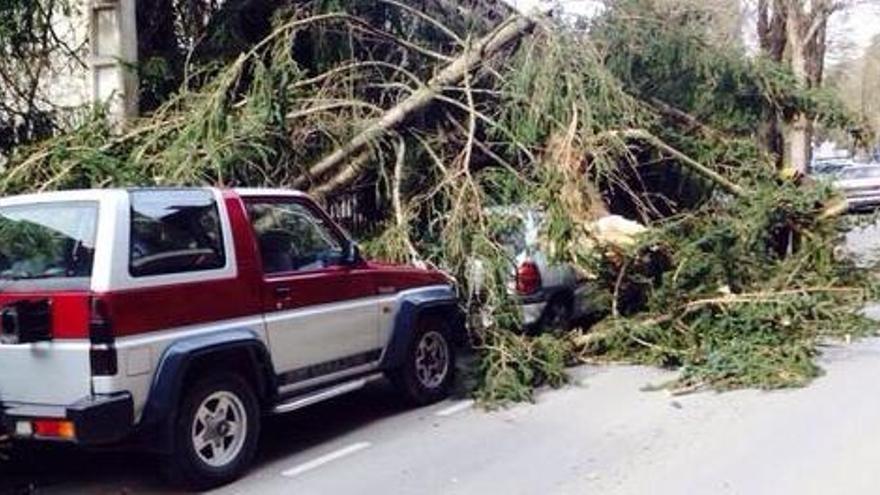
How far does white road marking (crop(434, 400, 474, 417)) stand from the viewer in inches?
324

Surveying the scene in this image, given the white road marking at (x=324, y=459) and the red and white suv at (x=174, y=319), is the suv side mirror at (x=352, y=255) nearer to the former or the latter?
the red and white suv at (x=174, y=319)

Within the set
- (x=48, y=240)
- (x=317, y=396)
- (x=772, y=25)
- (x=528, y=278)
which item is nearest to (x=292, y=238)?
(x=317, y=396)

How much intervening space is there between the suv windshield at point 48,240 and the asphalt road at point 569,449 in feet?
4.88

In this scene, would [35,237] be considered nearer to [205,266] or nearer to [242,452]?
[205,266]

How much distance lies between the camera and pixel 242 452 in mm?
6562

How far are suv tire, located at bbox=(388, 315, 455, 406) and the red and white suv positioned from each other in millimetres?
681

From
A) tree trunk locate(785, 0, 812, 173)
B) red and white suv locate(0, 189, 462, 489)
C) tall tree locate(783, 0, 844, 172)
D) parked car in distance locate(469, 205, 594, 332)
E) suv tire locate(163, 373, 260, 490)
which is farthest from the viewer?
tall tree locate(783, 0, 844, 172)

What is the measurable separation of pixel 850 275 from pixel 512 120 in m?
4.15

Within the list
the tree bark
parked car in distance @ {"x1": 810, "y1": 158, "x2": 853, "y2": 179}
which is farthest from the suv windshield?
parked car in distance @ {"x1": 810, "y1": 158, "x2": 853, "y2": 179}

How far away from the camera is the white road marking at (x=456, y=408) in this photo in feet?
27.0

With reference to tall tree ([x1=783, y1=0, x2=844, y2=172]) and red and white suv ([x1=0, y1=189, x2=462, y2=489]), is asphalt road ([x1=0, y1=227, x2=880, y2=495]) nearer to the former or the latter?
red and white suv ([x1=0, y1=189, x2=462, y2=489])

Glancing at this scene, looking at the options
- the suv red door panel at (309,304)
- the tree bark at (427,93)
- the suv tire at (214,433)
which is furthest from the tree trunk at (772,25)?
→ the suv tire at (214,433)

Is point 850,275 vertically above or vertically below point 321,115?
below

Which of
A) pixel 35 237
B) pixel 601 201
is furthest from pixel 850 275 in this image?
pixel 35 237
